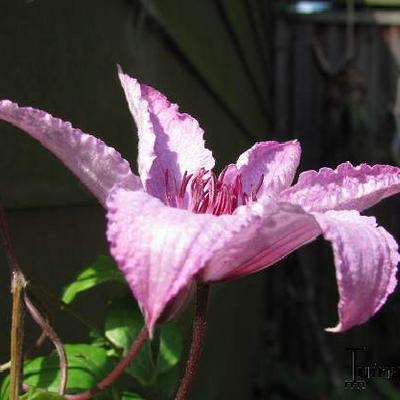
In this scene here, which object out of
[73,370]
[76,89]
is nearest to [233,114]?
[76,89]

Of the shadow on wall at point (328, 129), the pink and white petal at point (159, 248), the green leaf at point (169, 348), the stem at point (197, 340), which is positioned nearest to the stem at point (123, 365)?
the stem at point (197, 340)

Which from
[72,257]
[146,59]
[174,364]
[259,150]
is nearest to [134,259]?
[259,150]

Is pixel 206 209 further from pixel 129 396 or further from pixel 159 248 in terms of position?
pixel 129 396

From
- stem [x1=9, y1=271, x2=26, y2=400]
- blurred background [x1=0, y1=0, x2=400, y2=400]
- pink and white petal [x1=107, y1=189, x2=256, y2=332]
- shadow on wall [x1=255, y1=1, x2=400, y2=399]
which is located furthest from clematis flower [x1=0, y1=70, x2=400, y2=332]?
shadow on wall [x1=255, y1=1, x2=400, y2=399]

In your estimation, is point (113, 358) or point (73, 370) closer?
point (73, 370)

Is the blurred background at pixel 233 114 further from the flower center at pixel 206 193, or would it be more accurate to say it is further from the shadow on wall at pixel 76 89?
the flower center at pixel 206 193
